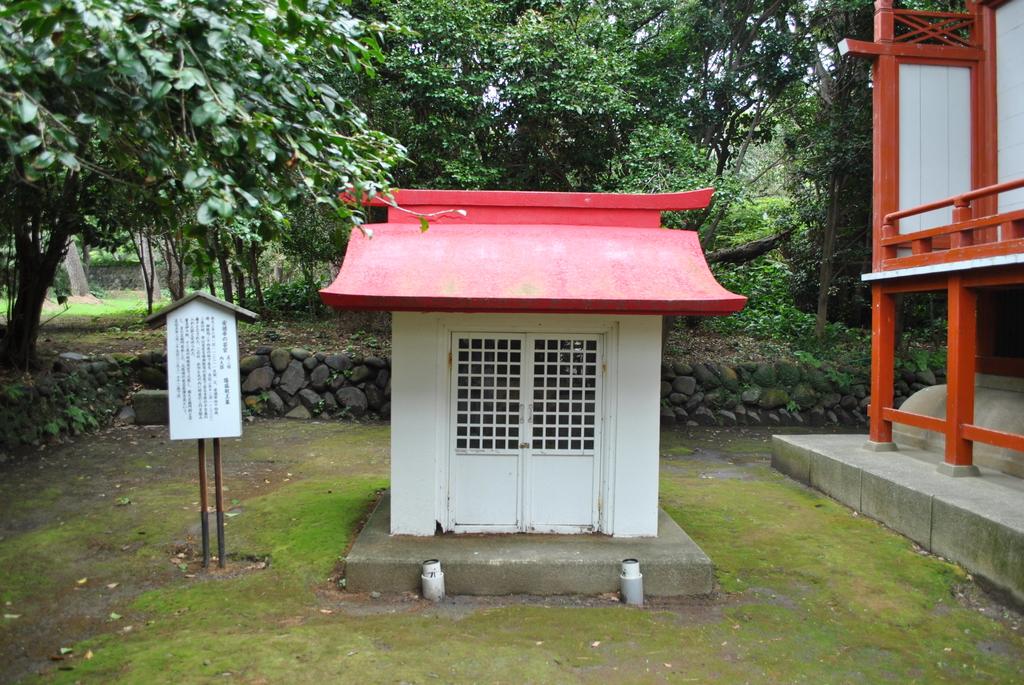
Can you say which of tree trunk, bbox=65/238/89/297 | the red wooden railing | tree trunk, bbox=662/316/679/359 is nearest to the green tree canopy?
the red wooden railing

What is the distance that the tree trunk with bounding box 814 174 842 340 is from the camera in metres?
14.2

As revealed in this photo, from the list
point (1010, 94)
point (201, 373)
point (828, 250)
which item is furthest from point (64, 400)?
point (828, 250)

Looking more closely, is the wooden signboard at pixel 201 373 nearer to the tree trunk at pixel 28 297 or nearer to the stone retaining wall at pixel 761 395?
the tree trunk at pixel 28 297

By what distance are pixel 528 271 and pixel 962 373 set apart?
4485 mm

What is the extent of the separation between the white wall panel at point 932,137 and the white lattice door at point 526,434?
4986 mm

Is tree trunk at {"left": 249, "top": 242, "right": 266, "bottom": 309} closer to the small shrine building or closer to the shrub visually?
the shrub

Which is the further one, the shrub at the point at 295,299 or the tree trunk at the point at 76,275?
the tree trunk at the point at 76,275

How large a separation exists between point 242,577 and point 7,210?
6417mm

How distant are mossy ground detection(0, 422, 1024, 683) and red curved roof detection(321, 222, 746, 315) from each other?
2112 mm

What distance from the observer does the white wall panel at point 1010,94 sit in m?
8.11

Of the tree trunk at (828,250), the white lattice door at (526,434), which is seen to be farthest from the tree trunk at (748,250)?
the white lattice door at (526,434)

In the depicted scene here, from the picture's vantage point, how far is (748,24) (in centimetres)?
1344

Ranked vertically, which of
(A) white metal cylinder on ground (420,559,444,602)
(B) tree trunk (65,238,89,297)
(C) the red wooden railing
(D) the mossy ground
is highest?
(B) tree trunk (65,238,89,297)

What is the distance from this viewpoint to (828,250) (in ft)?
48.4
